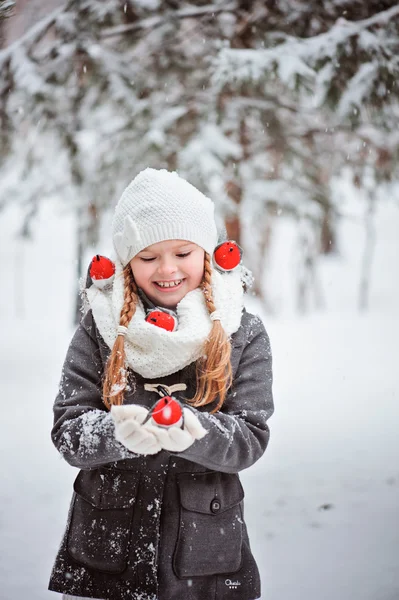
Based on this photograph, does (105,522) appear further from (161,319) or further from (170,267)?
(170,267)

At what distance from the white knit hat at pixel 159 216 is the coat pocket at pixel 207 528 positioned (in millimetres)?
802

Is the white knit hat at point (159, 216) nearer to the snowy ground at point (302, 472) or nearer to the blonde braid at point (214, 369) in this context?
the blonde braid at point (214, 369)

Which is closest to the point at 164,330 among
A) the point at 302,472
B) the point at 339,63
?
→ the point at 302,472

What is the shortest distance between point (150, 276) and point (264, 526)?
2434 mm

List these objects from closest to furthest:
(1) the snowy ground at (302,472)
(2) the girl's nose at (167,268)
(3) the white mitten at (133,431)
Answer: (3) the white mitten at (133,431) → (2) the girl's nose at (167,268) → (1) the snowy ground at (302,472)

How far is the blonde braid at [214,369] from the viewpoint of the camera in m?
1.97

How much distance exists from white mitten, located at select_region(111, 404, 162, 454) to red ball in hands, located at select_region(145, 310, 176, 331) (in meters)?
0.38

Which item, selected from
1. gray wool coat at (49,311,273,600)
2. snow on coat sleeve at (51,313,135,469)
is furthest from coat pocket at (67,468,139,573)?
snow on coat sleeve at (51,313,135,469)

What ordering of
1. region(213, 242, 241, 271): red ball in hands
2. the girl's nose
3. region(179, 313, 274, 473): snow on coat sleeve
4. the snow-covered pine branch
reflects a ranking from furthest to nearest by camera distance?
the snow-covered pine branch
region(213, 242, 241, 271): red ball in hands
the girl's nose
region(179, 313, 274, 473): snow on coat sleeve

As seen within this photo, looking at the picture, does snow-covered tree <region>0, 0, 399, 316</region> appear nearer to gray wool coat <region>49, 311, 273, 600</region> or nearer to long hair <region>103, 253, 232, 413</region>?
long hair <region>103, 253, 232, 413</region>

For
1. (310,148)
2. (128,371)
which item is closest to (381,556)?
(128,371)

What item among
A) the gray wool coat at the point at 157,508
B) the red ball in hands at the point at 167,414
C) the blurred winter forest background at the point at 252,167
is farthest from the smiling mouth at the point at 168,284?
the blurred winter forest background at the point at 252,167

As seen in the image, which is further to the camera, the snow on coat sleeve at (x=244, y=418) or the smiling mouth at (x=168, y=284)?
the smiling mouth at (x=168, y=284)

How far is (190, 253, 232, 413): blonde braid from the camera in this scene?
197 centimetres
